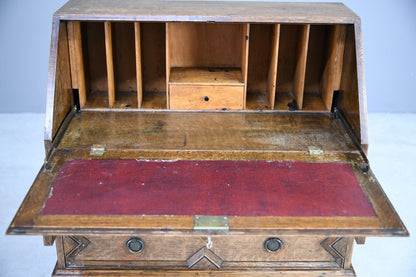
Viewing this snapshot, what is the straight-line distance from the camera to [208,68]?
112 inches

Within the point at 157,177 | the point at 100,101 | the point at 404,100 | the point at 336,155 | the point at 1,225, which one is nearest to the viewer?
the point at 157,177

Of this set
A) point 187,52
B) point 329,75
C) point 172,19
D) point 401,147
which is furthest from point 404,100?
point 172,19

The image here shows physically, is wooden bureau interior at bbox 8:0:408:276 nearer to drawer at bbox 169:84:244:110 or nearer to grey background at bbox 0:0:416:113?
drawer at bbox 169:84:244:110

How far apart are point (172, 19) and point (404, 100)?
9.48 feet

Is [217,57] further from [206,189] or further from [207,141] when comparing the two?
[206,189]

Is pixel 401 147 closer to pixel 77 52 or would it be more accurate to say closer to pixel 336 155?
pixel 336 155

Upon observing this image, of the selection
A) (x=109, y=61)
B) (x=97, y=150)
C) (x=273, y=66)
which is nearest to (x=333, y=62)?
(x=273, y=66)

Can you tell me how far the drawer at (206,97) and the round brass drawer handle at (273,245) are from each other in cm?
80

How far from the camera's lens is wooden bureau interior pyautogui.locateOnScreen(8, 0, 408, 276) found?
1.87 m

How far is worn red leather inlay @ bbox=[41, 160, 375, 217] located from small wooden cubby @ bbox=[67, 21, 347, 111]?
54 centimetres

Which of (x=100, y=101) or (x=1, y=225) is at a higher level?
(x=100, y=101)

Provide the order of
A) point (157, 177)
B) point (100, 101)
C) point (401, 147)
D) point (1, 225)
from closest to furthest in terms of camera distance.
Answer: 1. point (157, 177)
2. point (100, 101)
3. point (1, 225)
4. point (401, 147)

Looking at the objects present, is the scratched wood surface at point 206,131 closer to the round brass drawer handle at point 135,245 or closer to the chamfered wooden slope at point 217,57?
the chamfered wooden slope at point 217,57

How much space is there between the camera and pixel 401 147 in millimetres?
4105
